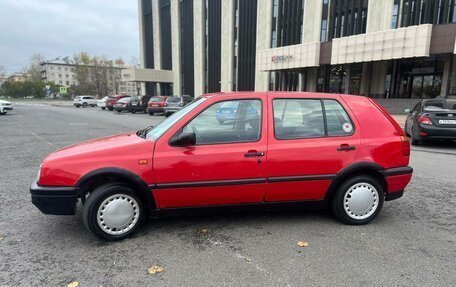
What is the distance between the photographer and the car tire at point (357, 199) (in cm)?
386

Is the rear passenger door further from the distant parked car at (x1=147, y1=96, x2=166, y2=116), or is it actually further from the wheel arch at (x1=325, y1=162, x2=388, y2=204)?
the distant parked car at (x1=147, y1=96, x2=166, y2=116)

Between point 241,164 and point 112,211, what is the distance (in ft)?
4.82

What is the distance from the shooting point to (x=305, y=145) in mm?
3691

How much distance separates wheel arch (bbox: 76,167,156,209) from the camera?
3.29 meters

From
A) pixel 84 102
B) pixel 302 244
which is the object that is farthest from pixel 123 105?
pixel 302 244

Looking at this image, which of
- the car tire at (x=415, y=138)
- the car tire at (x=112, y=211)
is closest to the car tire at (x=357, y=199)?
the car tire at (x=112, y=211)

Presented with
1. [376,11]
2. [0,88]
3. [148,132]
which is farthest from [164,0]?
[0,88]

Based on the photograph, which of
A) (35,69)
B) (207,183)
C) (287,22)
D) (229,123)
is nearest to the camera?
(207,183)

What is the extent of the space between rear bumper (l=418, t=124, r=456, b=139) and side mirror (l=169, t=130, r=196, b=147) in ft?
29.2

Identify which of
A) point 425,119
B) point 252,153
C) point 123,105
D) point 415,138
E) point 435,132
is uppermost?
point 252,153

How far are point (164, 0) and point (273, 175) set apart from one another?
2273 inches

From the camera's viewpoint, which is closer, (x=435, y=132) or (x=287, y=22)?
(x=435, y=132)

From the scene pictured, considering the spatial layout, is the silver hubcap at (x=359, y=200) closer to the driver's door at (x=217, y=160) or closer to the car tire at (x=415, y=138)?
the driver's door at (x=217, y=160)

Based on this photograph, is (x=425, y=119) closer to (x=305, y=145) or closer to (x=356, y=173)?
(x=356, y=173)
